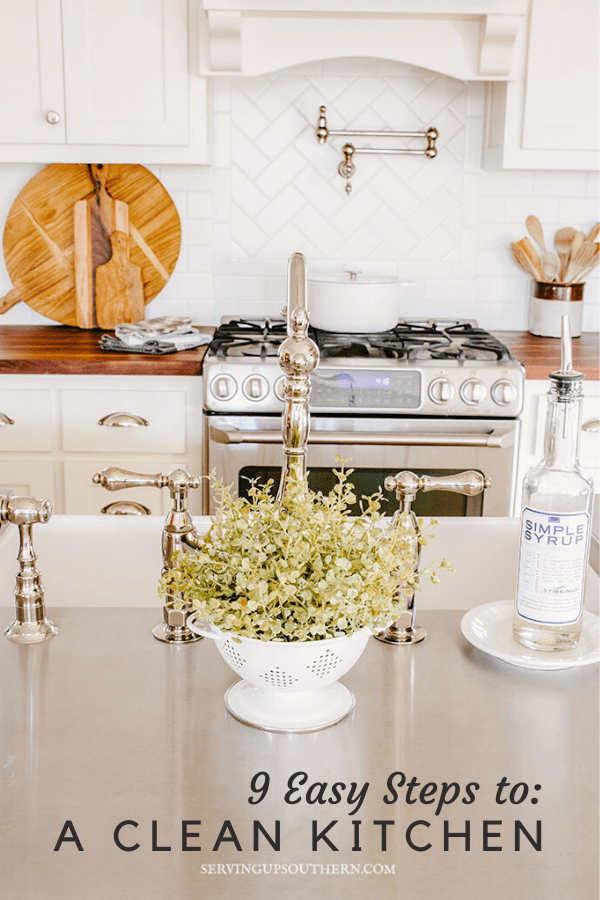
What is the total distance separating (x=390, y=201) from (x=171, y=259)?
2.59 feet

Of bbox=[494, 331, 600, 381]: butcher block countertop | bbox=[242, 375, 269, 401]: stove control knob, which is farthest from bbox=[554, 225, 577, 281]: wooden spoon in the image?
bbox=[242, 375, 269, 401]: stove control knob

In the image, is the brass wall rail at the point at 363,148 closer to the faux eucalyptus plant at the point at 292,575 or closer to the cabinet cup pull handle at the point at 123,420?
the cabinet cup pull handle at the point at 123,420

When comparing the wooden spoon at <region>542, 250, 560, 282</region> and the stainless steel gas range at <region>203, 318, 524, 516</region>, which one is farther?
the wooden spoon at <region>542, 250, 560, 282</region>

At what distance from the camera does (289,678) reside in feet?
3.03

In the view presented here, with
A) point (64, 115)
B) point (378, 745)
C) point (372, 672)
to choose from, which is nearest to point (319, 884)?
point (378, 745)

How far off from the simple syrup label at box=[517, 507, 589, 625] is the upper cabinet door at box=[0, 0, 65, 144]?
2.34 meters

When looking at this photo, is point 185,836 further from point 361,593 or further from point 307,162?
point 307,162

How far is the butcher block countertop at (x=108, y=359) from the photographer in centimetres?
269

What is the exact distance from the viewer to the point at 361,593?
887mm

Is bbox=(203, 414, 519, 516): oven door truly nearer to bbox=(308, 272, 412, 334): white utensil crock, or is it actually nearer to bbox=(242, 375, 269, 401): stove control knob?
bbox=(242, 375, 269, 401): stove control knob

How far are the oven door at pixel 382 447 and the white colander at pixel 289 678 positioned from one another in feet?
5.57

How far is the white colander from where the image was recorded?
90 centimetres

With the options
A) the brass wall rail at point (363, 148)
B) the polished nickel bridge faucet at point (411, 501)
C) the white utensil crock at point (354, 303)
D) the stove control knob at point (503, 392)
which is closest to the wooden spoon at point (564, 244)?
the brass wall rail at point (363, 148)

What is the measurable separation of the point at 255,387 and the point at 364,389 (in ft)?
1.01
